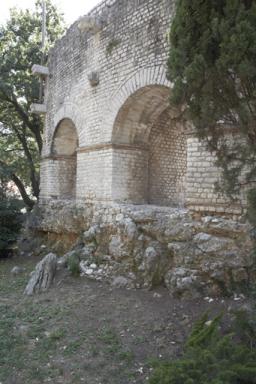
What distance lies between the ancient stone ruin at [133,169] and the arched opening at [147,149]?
25 mm

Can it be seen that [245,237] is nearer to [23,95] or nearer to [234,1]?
[234,1]

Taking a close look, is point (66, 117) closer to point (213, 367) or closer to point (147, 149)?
point (147, 149)

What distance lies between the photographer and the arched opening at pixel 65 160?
11.7 m

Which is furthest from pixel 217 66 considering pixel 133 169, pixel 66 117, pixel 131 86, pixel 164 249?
pixel 66 117

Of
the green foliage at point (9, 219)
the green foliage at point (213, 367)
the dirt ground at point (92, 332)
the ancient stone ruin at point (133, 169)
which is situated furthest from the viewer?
the green foliage at point (9, 219)

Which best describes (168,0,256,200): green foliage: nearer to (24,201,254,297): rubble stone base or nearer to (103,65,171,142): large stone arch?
(24,201,254,297): rubble stone base

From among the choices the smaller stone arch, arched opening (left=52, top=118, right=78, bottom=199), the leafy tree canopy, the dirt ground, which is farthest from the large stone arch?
the leafy tree canopy

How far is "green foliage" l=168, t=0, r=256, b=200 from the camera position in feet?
10.7

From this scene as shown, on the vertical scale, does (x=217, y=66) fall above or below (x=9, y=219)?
above

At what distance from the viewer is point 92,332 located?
509 centimetres

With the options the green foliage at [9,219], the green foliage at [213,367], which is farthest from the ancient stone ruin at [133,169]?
the green foliage at [213,367]

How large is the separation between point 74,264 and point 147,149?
331cm

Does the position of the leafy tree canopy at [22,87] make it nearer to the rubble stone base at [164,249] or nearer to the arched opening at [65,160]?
the arched opening at [65,160]

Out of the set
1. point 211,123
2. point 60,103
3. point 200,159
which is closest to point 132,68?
point 200,159
